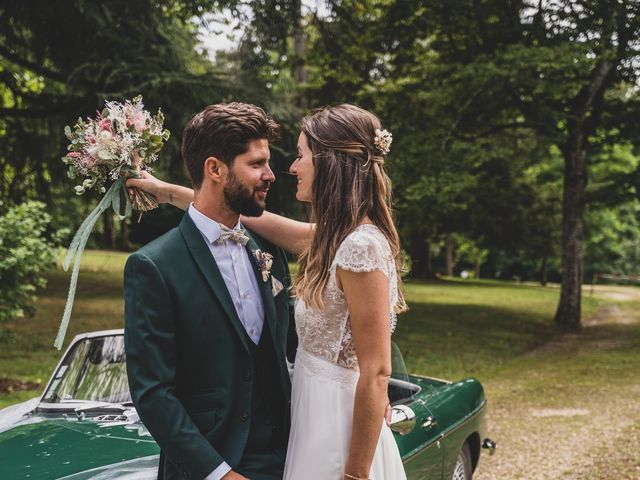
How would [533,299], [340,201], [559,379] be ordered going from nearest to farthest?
[340,201] → [559,379] → [533,299]

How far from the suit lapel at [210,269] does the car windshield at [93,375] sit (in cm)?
193

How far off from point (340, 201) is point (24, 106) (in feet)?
47.1

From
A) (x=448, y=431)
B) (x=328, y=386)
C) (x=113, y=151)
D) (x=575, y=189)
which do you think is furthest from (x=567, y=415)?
(x=575, y=189)

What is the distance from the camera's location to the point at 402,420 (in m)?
3.73

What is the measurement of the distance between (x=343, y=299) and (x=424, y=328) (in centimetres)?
1561

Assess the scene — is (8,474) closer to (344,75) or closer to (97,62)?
(97,62)

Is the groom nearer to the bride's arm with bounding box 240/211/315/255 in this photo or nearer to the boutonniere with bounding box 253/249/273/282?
the boutonniere with bounding box 253/249/273/282

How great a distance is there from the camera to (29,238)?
853 cm

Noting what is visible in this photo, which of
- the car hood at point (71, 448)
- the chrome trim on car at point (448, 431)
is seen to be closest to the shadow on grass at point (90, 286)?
the chrome trim on car at point (448, 431)

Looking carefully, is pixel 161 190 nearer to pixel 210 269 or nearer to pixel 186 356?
pixel 210 269

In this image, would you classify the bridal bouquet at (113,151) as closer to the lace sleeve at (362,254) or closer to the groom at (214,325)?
the groom at (214,325)

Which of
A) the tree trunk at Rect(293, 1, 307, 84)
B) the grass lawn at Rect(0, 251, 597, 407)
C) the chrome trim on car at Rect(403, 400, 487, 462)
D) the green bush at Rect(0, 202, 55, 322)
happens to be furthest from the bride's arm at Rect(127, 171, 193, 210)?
the tree trunk at Rect(293, 1, 307, 84)

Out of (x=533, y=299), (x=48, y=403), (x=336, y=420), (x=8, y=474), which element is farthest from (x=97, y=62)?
(x=533, y=299)

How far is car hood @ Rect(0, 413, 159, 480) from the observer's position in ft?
9.73
